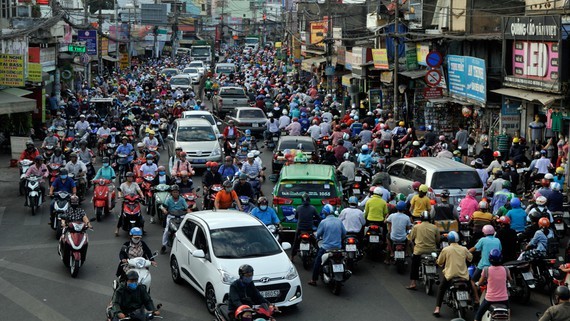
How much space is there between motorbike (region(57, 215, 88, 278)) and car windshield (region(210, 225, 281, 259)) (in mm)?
3137

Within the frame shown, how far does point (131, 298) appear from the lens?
11945 mm

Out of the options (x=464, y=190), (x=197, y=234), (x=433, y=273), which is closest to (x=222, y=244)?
(x=197, y=234)

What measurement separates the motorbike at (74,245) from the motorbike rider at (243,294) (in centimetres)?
520

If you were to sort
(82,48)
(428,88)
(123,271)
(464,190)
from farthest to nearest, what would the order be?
(82,48), (428,88), (464,190), (123,271)

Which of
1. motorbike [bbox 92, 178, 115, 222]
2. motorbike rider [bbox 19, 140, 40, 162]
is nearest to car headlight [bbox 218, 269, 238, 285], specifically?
motorbike [bbox 92, 178, 115, 222]

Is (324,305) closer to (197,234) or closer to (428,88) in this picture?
(197,234)

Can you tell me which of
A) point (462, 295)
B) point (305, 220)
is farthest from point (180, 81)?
point (462, 295)

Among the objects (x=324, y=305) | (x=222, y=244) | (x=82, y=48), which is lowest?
(x=324, y=305)

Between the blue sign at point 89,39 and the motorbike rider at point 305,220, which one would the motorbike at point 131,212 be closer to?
the motorbike rider at point 305,220

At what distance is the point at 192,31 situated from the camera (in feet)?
430

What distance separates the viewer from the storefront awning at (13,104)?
1211 inches

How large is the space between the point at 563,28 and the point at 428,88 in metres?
10.4

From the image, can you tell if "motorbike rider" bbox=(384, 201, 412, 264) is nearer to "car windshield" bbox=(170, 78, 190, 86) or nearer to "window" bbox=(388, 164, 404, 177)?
"window" bbox=(388, 164, 404, 177)

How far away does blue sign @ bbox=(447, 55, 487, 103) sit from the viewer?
29.6 m
